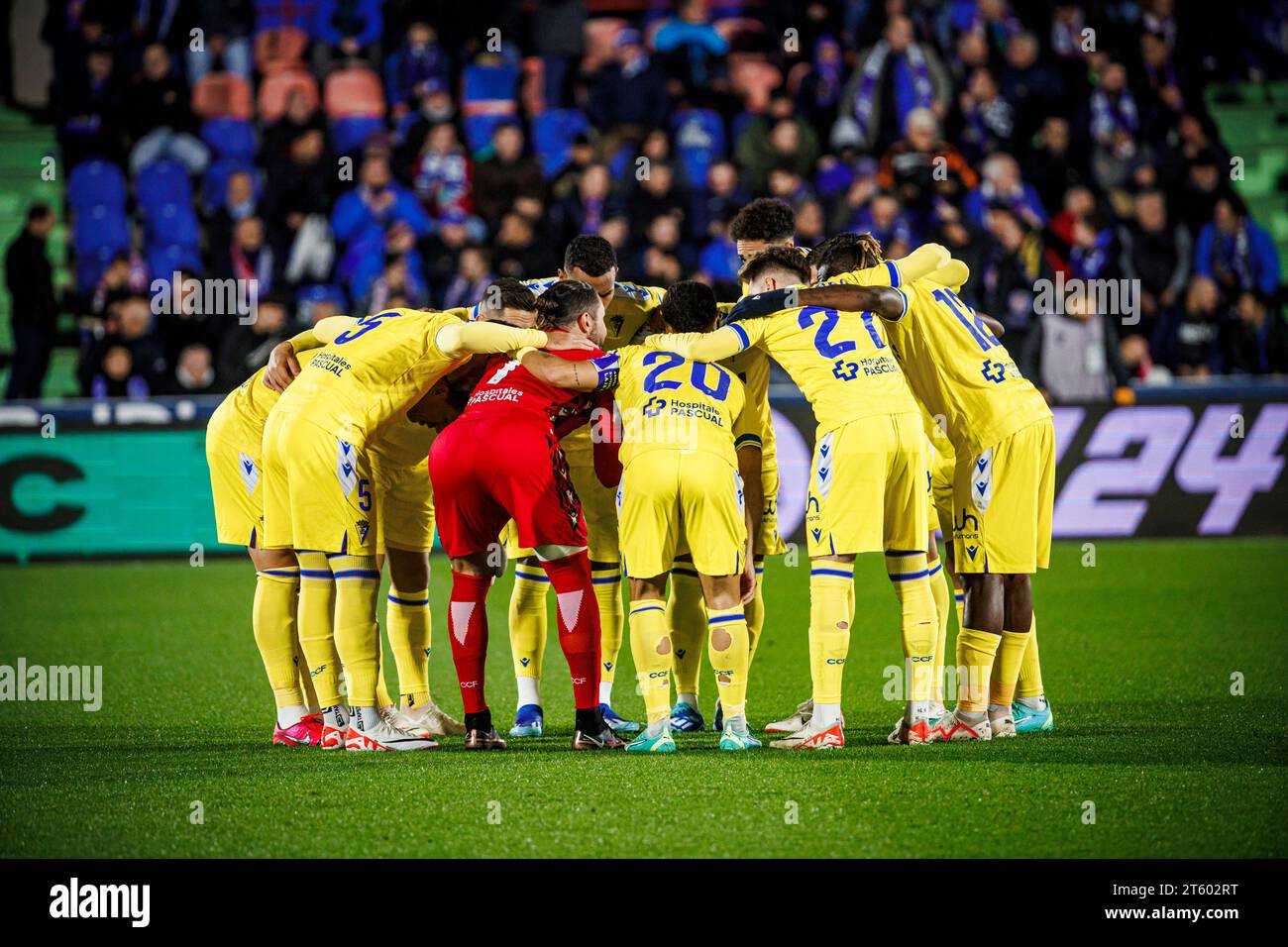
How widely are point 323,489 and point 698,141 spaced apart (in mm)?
11597

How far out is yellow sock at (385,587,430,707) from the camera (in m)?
8.12

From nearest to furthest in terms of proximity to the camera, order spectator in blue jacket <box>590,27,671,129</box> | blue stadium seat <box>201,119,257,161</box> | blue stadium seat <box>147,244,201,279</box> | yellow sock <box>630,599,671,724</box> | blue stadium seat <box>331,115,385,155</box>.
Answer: yellow sock <box>630,599,671,724</box>, blue stadium seat <box>147,244,201,279</box>, spectator in blue jacket <box>590,27,671,129</box>, blue stadium seat <box>201,119,257,161</box>, blue stadium seat <box>331,115,385,155</box>

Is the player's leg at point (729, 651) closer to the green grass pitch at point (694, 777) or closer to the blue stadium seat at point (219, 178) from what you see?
the green grass pitch at point (694, 777)

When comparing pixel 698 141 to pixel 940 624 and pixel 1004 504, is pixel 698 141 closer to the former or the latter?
pixel 940 624

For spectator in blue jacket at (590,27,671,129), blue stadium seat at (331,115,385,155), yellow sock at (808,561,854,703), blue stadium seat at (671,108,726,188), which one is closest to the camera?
yellow sock at (808,561,854,703)

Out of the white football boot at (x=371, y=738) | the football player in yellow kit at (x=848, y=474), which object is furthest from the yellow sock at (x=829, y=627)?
the white football boot at (x=371, y=738)

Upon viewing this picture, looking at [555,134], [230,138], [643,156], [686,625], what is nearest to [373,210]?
→ [230,138]

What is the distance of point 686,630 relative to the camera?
8.26m

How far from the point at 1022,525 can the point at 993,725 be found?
95cm

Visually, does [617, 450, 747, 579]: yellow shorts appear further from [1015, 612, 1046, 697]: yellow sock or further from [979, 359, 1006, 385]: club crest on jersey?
[1015, 612, 1046, 697]: yellow sock

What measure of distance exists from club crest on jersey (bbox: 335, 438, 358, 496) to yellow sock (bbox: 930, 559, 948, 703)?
2.74m

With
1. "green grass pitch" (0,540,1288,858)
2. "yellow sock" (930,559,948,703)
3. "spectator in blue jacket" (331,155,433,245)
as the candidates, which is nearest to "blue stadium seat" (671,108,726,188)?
"spectator in blue jacket" (331,155,433,245)

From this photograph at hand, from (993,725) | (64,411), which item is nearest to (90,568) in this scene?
(64,411)

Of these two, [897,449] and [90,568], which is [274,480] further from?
[90,568]
